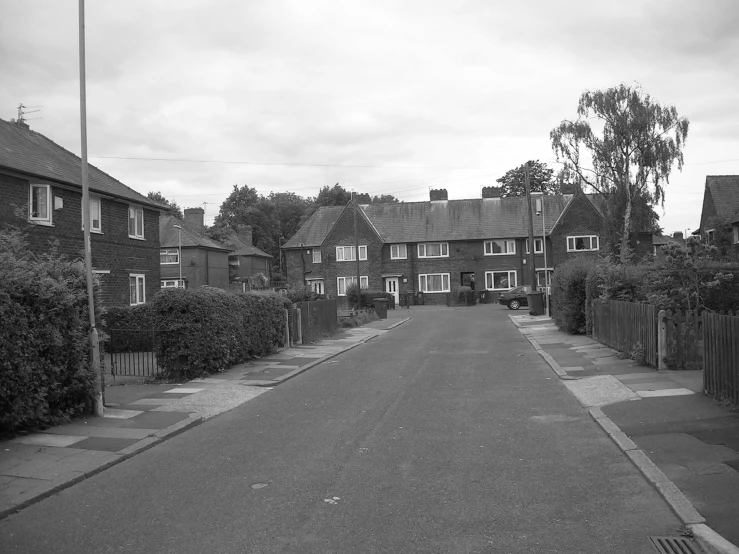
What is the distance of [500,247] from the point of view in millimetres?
58938

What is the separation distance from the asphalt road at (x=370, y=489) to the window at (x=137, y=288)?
1812 cm

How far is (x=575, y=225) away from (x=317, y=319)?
37542mm

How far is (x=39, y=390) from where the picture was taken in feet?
30.8

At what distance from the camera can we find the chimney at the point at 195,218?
192 ft

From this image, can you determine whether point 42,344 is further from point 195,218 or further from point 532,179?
point 532,179

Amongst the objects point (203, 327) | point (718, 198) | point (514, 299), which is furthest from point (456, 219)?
point (203, 327)

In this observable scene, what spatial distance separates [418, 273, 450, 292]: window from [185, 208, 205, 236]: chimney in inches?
765

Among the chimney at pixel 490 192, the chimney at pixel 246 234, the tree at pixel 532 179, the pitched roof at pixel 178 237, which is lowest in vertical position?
the pitched roof at pixel 178 237

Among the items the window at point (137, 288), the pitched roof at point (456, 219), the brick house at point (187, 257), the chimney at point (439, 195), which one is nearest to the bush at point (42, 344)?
the window at point (137, 288)

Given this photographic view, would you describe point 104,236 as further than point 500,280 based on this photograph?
No

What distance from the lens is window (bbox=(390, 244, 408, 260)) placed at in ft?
197

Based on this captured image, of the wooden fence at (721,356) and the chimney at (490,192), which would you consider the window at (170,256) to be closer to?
the chimney at (490,192)

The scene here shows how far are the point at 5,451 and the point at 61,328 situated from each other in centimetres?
213

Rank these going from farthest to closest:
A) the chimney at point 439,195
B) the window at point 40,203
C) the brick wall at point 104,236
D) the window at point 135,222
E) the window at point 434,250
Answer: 1. the chimney at point 439,195
2. the window at point 434,250
3. the window at point 135,222
4. the window at point 40,203
5. the brick wall at point 104,236
